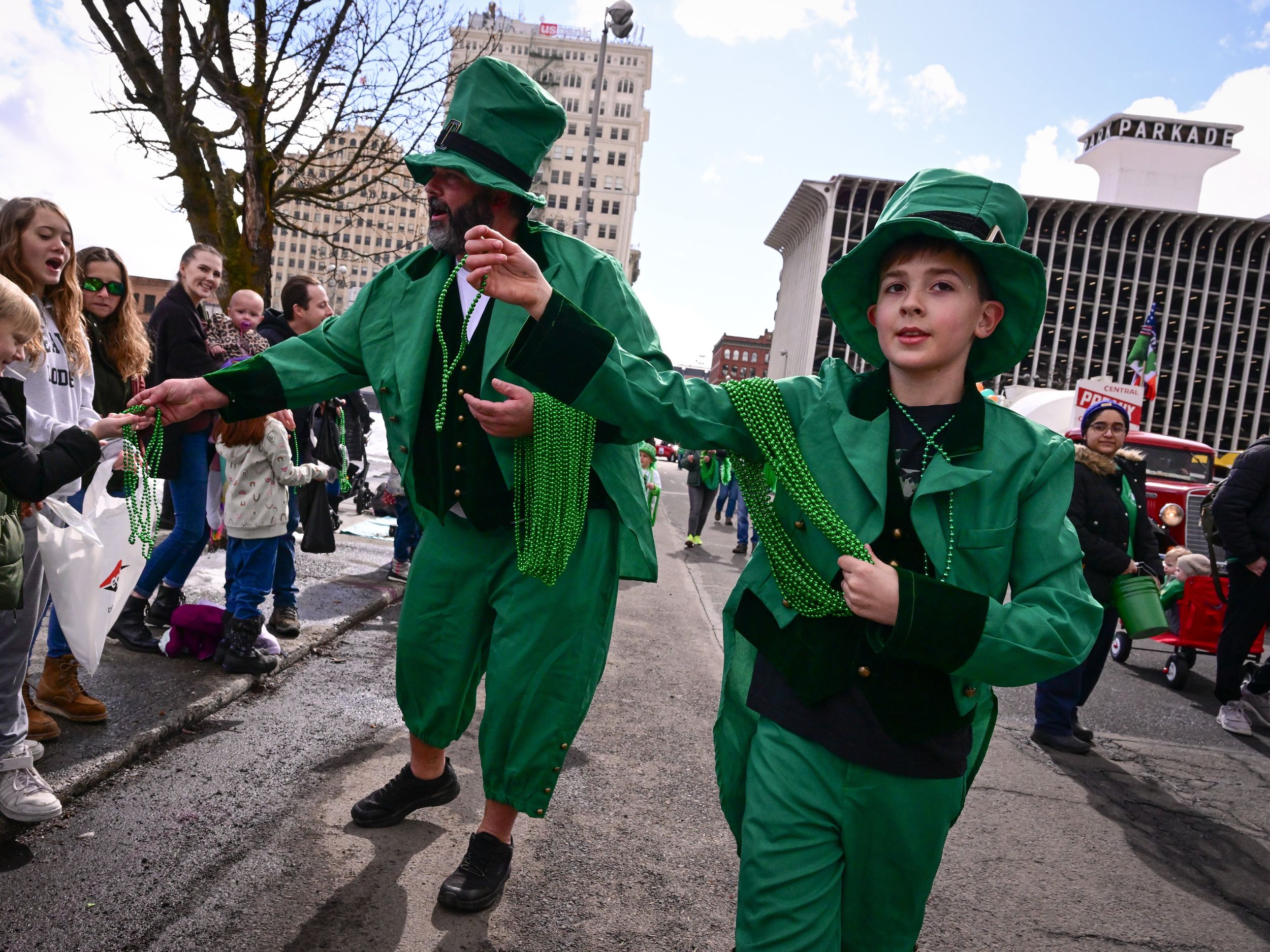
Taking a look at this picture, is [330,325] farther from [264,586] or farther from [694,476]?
[694,476]

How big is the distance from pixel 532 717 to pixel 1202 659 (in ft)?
28.1

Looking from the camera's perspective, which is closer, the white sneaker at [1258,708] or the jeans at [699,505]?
the white sneaker at [1258,708]

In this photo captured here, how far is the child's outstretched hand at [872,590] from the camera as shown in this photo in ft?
5.63

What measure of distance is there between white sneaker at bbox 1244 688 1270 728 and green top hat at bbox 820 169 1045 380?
18.7 feet

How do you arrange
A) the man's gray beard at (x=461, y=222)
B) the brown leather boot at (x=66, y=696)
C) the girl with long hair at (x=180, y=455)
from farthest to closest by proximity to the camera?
the girl with long hair at (x=180, y=455)
the brown leather boot at (x=66, y=696)
the man's gray beard at (x=461, y=222)

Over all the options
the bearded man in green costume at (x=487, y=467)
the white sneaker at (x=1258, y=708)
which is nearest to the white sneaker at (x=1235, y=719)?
the white sneaker at (x=1258, y=708)

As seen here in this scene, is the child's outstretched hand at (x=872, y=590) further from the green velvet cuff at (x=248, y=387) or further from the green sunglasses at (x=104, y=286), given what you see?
the green sunglasses at (x=104, y=286)

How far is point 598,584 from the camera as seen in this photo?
9.32 ft

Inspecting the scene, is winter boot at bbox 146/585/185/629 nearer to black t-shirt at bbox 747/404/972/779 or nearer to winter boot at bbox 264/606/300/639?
winter boot at bbox 264/606/300/639

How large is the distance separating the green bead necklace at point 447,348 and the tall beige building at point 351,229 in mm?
185

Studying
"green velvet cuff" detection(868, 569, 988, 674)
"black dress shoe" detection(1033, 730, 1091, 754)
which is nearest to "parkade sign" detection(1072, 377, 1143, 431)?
"black dress shoe" detection(1033, 730, 1091, 754)

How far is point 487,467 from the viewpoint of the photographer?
9.14 ft

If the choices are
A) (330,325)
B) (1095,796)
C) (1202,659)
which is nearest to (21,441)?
(330,325)

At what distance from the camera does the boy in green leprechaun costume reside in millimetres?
1774
